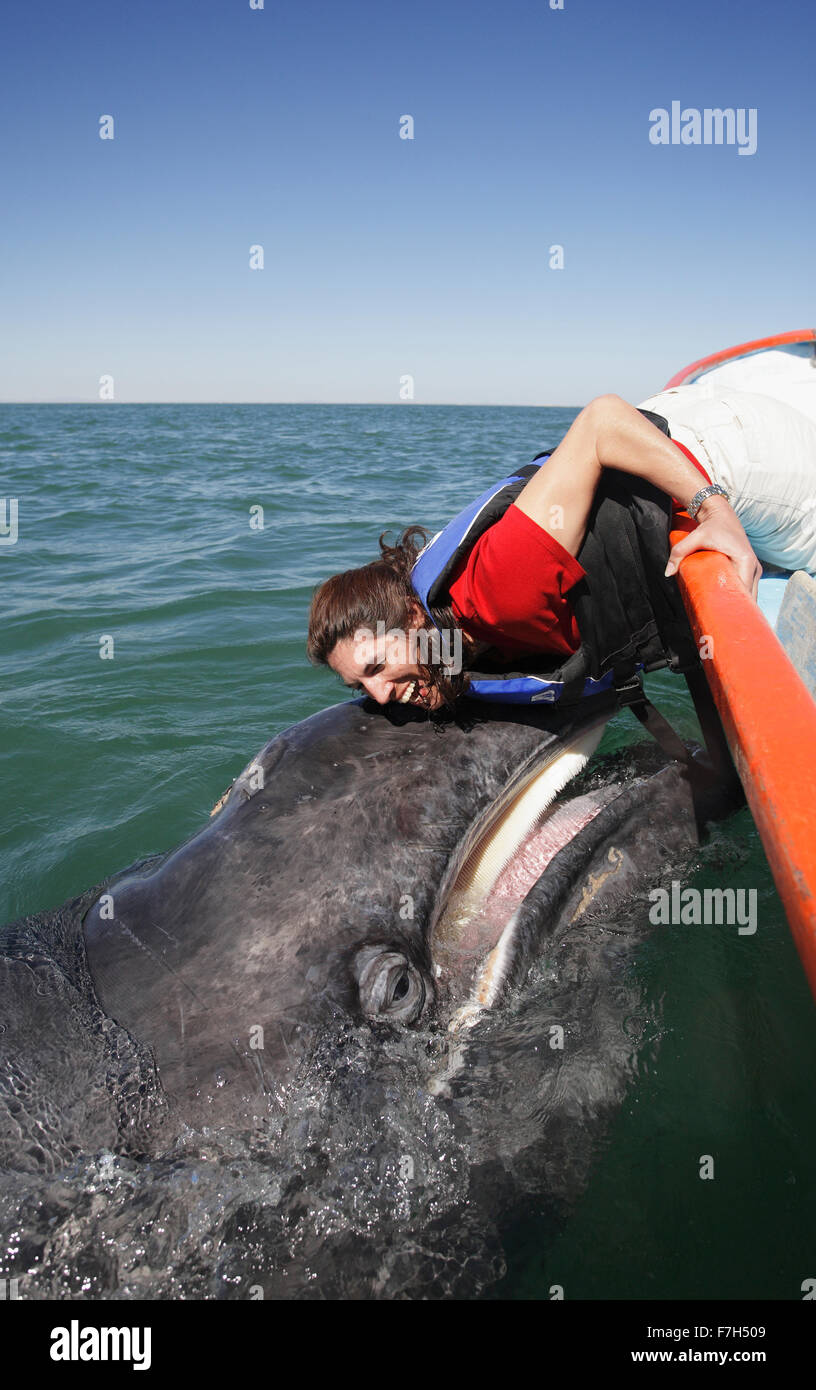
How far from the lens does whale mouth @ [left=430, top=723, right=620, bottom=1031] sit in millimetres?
3258

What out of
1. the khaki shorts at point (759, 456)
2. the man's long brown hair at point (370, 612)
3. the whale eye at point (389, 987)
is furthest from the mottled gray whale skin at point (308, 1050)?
the khaki shorts at point (759, 456)

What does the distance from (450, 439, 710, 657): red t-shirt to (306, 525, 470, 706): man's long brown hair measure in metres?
0.14

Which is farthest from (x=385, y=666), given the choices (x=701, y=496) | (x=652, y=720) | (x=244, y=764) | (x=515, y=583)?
(x=244, y=764)

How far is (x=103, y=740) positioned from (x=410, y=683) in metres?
5.01

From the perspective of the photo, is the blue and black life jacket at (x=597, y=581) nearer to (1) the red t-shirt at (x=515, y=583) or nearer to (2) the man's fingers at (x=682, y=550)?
(1) the red t-shirt at (x=515, y=583)

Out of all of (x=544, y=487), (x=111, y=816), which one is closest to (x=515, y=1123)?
(x=544, y=487)

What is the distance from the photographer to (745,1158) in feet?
10.1

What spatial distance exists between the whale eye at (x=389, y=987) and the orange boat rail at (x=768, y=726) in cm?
140

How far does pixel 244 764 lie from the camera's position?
7305mm

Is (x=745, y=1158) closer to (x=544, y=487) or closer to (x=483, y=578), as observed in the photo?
(x=483, y=578)

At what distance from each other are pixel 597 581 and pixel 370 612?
1.09 m

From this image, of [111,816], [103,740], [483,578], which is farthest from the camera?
[103,740]

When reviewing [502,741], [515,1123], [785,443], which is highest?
[785,443]

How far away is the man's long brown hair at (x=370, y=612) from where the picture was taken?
3.68 meters
